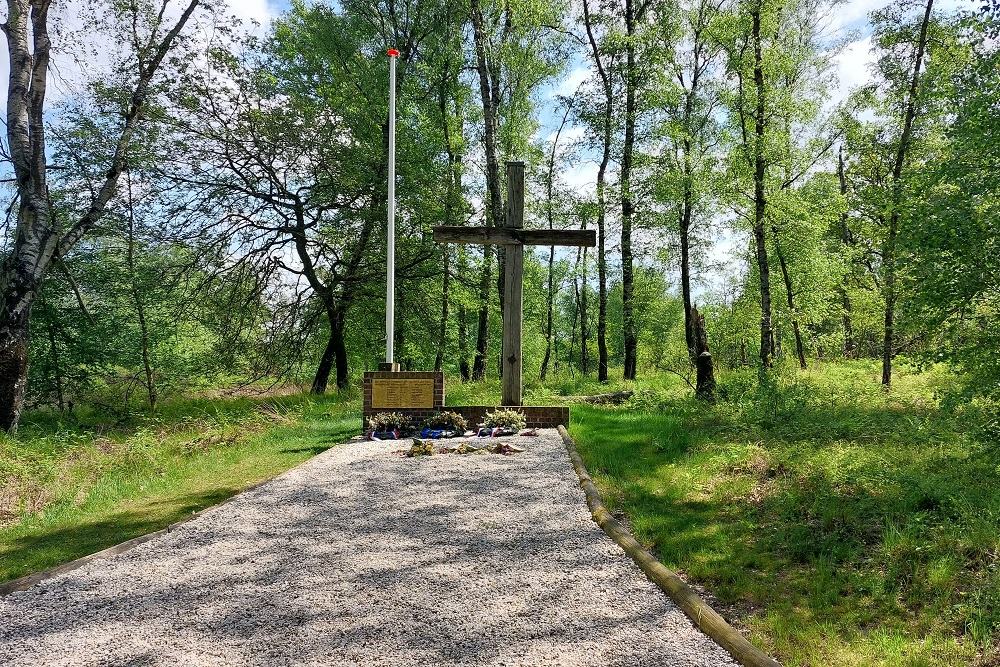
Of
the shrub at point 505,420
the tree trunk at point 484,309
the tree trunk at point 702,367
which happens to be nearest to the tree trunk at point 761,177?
the tree trunk at point 702,367

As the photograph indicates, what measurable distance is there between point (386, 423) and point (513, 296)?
3.36 metres

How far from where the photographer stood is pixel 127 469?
24.4ft

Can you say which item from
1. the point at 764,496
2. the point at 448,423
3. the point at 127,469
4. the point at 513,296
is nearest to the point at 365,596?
the point at 764,496

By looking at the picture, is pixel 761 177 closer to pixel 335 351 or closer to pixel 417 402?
pixel 417 402

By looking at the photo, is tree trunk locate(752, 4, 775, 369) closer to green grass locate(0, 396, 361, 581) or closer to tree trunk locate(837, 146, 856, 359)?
tree trunk locate(837, 146, 856, 359)

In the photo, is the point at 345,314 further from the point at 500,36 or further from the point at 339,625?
the point at 339,625

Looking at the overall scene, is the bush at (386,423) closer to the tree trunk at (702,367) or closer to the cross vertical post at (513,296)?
the cross vertical post at (513,296)

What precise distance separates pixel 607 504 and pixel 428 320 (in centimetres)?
1209

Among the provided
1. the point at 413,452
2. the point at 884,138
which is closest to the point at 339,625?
the point at 413,452

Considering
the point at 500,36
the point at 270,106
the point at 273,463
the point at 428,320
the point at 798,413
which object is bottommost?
the point at 273,463

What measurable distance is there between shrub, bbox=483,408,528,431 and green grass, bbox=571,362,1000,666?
116 cm

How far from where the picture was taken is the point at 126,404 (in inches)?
586

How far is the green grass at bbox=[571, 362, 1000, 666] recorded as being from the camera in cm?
294

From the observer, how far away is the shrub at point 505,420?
9617mm
